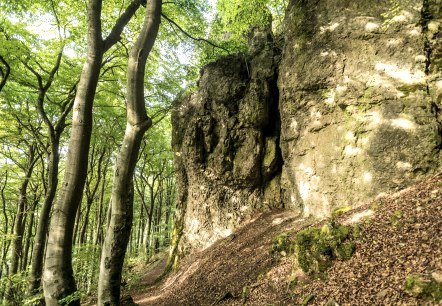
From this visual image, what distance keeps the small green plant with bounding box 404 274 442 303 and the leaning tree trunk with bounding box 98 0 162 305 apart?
14.1 feet

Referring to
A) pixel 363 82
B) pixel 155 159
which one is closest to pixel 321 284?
pixel 363 82

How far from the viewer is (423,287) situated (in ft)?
10.3

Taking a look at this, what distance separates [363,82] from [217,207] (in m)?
6.91

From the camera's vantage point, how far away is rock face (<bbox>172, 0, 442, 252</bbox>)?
622 cm

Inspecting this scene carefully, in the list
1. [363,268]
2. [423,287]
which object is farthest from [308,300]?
[423,287]

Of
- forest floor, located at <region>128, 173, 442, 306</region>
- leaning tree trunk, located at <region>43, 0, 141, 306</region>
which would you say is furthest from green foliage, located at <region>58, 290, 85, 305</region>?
forest floor, located at <region>128, 173, 442, 306</region>

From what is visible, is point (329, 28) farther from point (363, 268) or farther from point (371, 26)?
point (363, 268)

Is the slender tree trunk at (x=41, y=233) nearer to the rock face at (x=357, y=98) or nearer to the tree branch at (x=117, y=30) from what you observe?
the tree branch at (x=117, y=30)

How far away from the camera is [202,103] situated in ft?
39.0

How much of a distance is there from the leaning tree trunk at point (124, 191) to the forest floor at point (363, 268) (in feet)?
7.52

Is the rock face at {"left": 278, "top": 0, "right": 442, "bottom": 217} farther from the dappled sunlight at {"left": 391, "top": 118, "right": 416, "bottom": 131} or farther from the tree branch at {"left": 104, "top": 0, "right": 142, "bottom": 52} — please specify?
the tree branch at {"left": 104, "top": 0, "right": 142, "bottom": 52}

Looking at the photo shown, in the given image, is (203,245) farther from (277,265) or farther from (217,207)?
(277,265)

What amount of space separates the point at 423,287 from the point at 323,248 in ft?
5.78

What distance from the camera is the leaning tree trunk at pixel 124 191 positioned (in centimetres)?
501
